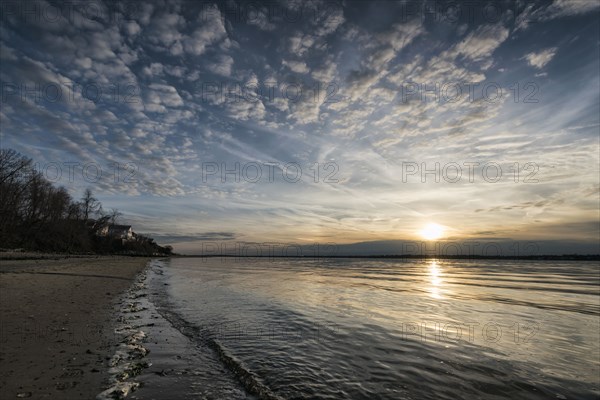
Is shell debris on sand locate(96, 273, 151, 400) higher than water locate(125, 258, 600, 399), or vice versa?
shell debris on sand locate(96, 273, 151, 400)

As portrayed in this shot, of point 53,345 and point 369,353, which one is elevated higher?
point 53,345

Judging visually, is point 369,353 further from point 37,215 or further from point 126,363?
point 37,215

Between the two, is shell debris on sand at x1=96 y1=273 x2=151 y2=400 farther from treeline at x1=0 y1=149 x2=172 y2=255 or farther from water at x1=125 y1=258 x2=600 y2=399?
treeline at x1=0 y1=149 x2=172 y2=255

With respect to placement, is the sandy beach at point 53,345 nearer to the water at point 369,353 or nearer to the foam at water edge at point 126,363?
the foam at water edge at point 126,363

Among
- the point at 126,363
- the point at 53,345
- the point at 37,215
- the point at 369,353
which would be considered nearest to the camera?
the point at 126,363

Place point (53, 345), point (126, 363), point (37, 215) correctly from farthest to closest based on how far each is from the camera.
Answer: point (37, 215)
point (53, 345)
point (126, 363)

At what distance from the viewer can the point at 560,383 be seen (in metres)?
7.37

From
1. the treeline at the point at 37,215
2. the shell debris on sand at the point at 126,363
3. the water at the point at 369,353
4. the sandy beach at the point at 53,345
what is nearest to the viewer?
the sandy beach at the point at 53,345

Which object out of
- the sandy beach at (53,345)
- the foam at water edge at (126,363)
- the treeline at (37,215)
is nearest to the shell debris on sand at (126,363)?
the foam at water edge at (126,363)

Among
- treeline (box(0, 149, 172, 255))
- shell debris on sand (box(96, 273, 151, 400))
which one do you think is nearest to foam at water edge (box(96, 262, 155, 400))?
shell debris on sand (box(96, 273, 151, 400))

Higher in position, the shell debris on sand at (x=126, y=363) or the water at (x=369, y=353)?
the shell debris on sand at (x=126, y=363)

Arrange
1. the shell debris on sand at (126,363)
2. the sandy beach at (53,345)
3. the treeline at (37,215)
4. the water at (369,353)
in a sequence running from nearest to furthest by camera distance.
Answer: the sandy beach at (53,345)
the shell debris on sand at (126,363)
the water at (369,353)
the treeline at (37,215)

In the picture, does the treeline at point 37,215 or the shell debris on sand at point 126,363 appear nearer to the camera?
the shell debris on sand at point 126,363

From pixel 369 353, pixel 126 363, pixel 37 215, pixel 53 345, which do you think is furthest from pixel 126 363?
pixel 37 215
